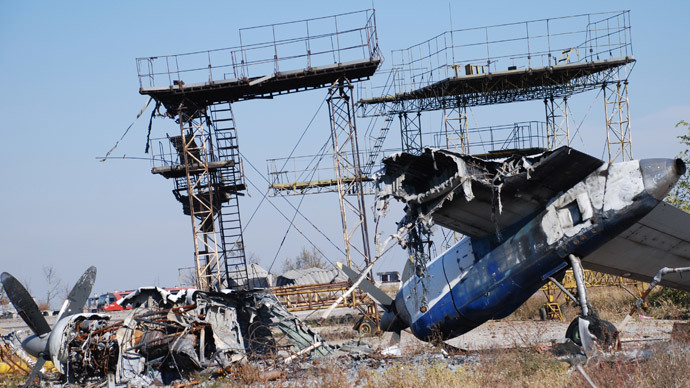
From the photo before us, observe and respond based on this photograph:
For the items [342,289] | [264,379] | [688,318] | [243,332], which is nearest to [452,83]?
[342,289]

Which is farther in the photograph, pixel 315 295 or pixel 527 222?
pixel 315 295

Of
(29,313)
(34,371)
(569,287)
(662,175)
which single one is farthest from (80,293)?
(569,287)

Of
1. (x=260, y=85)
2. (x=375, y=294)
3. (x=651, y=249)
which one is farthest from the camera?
(x=260, y=85)

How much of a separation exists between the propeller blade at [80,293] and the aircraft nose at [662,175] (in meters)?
15.1

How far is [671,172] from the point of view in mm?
15211

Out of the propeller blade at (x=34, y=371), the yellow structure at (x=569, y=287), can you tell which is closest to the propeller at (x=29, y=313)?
the propeller blade at (x=34, y=371)

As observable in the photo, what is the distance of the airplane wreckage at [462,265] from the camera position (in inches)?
623

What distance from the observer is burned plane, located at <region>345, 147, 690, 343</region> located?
51.3ft

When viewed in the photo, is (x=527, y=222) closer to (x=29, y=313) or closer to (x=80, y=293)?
(x=80, y=293)

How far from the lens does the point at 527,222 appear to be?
1714 cm

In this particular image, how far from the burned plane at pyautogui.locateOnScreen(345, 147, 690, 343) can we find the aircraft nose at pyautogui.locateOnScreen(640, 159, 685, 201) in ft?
0.06

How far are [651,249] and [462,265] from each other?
4687 millimetres

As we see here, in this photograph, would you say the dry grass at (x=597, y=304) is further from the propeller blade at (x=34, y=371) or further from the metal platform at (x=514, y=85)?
the propeller blade at (x=34, y=371)

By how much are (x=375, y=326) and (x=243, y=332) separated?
26.1ft
